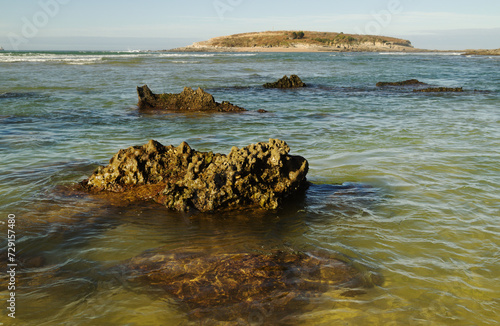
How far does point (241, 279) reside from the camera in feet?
11.4

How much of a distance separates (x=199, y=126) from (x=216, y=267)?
24.6 feet

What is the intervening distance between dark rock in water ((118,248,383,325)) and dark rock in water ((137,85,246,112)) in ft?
32.3

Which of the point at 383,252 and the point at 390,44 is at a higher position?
the point at 390,44

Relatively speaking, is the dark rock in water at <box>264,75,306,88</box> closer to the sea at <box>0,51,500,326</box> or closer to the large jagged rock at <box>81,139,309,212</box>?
the sea at <box>0,51,500,326</box>

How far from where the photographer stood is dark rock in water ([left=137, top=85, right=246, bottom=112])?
1347cm

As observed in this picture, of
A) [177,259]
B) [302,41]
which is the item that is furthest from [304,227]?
[302,41]

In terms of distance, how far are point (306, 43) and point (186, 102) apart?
133 m

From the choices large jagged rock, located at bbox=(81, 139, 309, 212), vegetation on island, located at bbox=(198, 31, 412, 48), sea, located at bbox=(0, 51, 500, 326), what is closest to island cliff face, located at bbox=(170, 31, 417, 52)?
vegetation on island, located at bbox=(198, 31, 412, 48)

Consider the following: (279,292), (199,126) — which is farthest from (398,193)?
(199,126)

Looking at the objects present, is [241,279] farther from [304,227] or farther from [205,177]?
[205,177]

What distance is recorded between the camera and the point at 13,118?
11648 millimetres

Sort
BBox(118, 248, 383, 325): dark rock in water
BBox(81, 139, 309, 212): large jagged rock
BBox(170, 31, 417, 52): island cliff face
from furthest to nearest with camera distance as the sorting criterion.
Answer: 1. BBox(170, 31, 417, 52): island cliff face
2. BBox(81, 139, 309, 212): large jagged rock
3. BBox(118, 248, 383, 325): dark rock in water

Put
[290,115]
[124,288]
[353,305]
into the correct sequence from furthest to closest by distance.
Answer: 1. [290,115]
2. [124,288]
3. [353,305]

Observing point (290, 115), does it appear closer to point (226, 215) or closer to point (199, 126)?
point (199, 126)
